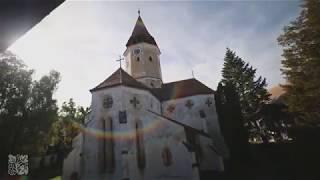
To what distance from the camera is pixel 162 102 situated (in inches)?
1232

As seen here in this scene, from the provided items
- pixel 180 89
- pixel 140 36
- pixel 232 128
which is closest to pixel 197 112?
pixel 180 89

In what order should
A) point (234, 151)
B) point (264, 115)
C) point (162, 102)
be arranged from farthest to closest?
point (264, 115) → point (162, 102) → point (234, 151)

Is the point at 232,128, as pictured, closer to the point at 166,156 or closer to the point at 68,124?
the point at 166,156

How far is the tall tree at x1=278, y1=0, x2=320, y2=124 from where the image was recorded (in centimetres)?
1573

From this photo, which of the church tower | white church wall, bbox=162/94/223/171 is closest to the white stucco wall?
white church wall, bbox=162/94/223/171

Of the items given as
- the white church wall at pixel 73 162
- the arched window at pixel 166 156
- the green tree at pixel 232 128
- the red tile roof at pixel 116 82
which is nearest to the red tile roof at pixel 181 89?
the green tree at pixel 232 128

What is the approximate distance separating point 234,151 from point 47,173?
74.3ft

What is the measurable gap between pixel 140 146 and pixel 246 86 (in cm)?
2692

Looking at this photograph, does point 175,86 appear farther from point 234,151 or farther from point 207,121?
point 234,151

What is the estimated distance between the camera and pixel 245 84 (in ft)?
137

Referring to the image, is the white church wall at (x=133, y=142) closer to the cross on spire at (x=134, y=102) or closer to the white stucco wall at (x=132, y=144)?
the white stucco wall at (x=132, y=144)

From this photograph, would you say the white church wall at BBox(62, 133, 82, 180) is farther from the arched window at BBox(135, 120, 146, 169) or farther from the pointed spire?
the pointed spire

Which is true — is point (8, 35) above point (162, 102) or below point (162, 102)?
below

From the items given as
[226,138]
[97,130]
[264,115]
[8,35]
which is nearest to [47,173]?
[97,130]
